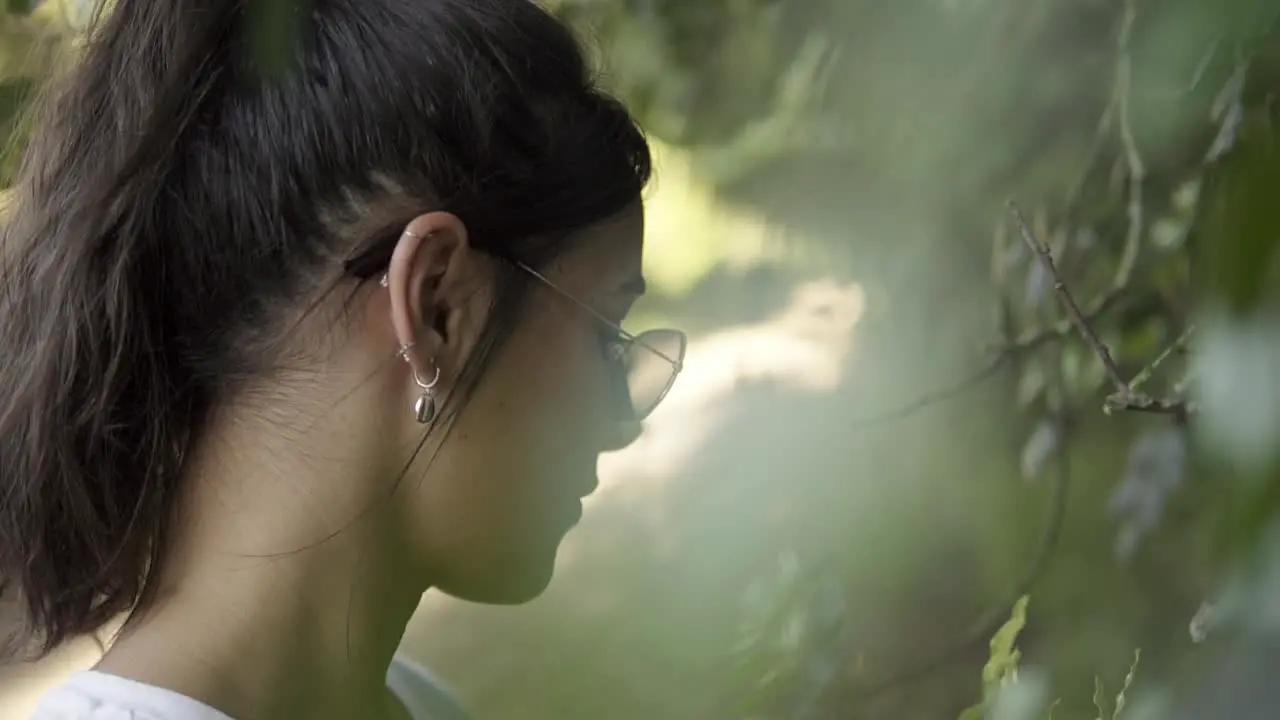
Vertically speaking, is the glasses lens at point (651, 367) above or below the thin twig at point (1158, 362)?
above

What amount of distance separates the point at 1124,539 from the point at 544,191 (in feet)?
1.25

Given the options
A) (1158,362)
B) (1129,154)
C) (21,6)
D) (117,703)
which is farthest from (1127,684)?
(21,6)

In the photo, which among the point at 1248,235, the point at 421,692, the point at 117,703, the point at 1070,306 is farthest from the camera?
the point at 421,692

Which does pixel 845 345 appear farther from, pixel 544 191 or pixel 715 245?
pixel 544 191

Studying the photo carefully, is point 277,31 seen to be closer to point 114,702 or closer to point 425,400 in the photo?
point 425,400

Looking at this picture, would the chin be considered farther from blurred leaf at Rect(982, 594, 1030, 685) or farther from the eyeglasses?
blurred leaf at Rect(982, 594, 1030, 685)

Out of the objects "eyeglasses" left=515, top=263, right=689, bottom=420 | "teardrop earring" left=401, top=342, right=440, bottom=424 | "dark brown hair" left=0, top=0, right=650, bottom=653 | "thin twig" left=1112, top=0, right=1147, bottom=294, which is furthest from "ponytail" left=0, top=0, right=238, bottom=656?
"thin twig" left=1112, top=0, right=1147, bottom=294

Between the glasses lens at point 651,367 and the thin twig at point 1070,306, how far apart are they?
22 centimetres

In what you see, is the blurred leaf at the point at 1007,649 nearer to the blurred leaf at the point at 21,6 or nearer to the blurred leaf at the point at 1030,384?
the blurred leaf at the point at 1030,384

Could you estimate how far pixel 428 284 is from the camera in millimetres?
560

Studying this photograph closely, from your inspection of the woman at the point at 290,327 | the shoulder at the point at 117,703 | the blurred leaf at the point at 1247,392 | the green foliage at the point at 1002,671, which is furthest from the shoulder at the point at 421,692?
the blurred leaf at the point at 1247,392

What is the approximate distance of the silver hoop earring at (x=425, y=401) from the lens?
0.58 meters

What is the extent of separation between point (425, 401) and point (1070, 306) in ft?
1.22

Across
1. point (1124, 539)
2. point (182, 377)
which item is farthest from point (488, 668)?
point (1124, 539)
